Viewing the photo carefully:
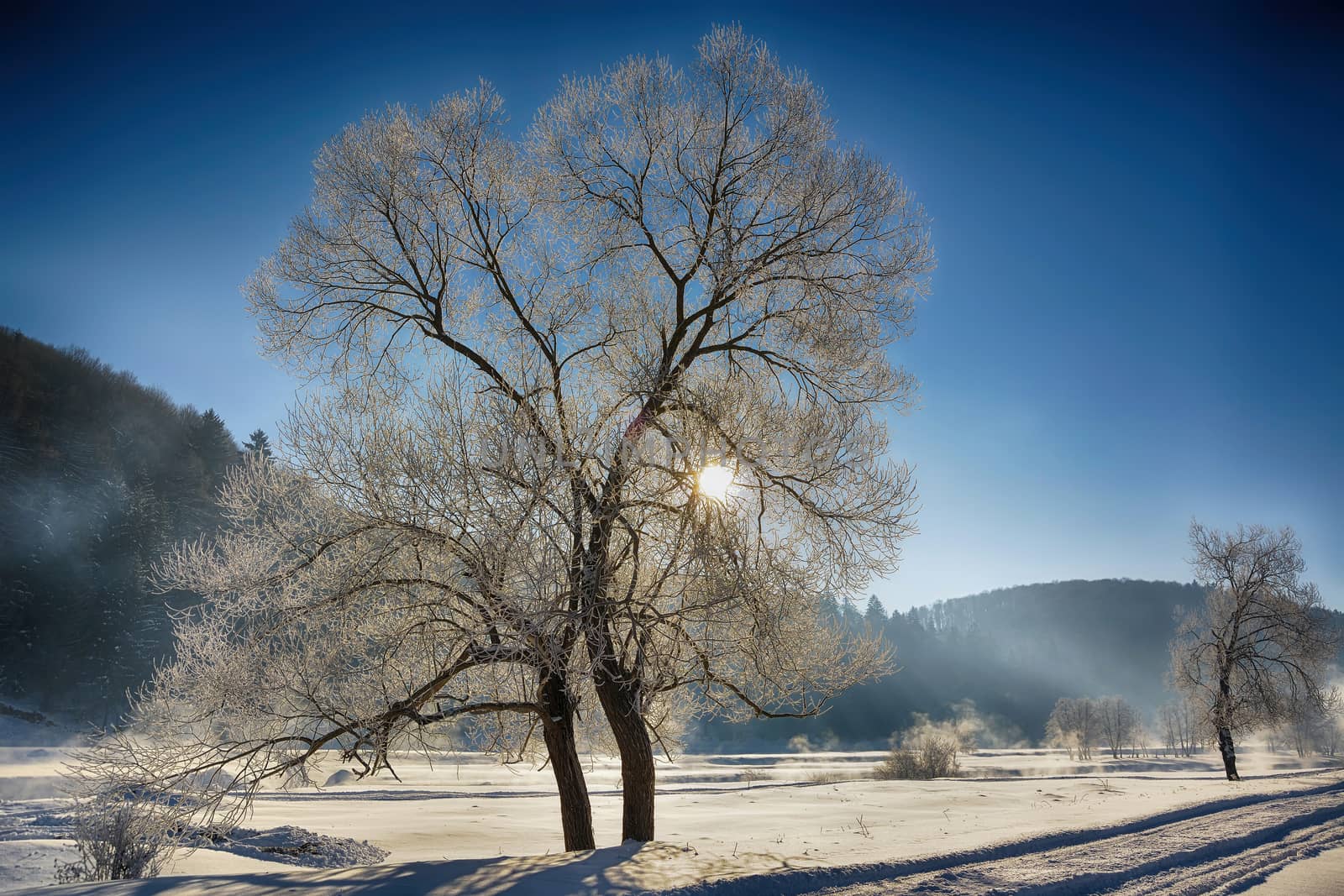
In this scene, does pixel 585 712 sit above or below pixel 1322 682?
above

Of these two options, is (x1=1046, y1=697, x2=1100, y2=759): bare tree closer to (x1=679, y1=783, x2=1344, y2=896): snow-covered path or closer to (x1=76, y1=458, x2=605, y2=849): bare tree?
(x1=679, y1=783, x2=1344, y2=896): snow-covered path

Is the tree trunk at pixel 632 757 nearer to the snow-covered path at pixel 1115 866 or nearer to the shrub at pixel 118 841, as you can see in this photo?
the snow-covered path at pixel 1115 866

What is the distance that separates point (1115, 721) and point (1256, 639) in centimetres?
7493

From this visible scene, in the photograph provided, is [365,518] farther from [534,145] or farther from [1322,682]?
[1322,682]

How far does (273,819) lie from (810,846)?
45.3 feet

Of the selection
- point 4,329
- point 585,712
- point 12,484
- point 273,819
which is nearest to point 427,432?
point 585,712

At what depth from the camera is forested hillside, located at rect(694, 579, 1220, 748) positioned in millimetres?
104250

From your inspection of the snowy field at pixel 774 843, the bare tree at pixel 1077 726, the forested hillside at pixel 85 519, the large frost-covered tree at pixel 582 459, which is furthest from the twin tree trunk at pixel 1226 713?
the bare tree at pixel 1077 726

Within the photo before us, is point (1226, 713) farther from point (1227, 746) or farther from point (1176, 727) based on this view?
point (1176, 727)

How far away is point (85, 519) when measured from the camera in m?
58.4

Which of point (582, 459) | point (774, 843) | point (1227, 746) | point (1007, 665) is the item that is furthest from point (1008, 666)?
point (582, 459)

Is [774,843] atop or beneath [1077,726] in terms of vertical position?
atop

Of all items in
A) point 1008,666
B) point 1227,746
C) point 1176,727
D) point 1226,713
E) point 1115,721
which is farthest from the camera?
point 1008,666

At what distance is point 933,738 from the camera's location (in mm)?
35531
